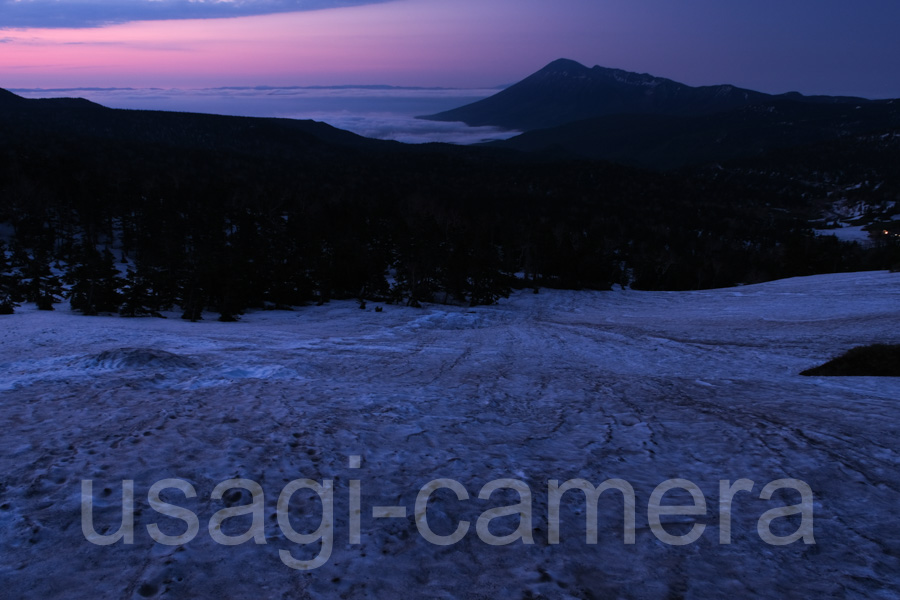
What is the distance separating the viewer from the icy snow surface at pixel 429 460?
5.89m

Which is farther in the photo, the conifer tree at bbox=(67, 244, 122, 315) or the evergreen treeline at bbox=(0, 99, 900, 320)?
the evergreen treeline at bbox=(0, 99, 900, 320)

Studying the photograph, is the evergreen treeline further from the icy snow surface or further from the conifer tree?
the icy snow surface

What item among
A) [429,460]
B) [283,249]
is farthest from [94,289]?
[429,460]

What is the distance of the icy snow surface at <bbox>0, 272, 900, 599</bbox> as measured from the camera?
232 inches

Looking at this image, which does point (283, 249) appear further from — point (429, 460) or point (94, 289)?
point (429, 460)

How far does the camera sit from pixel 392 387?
16.1 metres

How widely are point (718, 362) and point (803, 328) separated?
39.6ft

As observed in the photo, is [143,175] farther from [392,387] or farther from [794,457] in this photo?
[794,457]

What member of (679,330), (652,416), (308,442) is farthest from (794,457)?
(679,330)

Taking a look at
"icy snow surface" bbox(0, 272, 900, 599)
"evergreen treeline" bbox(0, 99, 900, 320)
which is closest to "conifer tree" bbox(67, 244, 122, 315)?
"evergreen treeline" bbox(0, 99, 900, 320)

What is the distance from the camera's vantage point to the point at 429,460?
31.2ft

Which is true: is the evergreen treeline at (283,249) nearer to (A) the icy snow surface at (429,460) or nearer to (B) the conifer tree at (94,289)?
(B) the conifer tree at (94,289)

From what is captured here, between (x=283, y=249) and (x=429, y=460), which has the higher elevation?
(x=429, y=460)

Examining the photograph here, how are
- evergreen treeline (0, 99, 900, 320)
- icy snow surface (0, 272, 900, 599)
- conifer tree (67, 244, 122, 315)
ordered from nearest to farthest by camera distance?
icy snow surface (0, 272, 900, 599)
conifer tree (67, 244, 122, 315)
evergreen treeline (0, 99, 900, 320)
